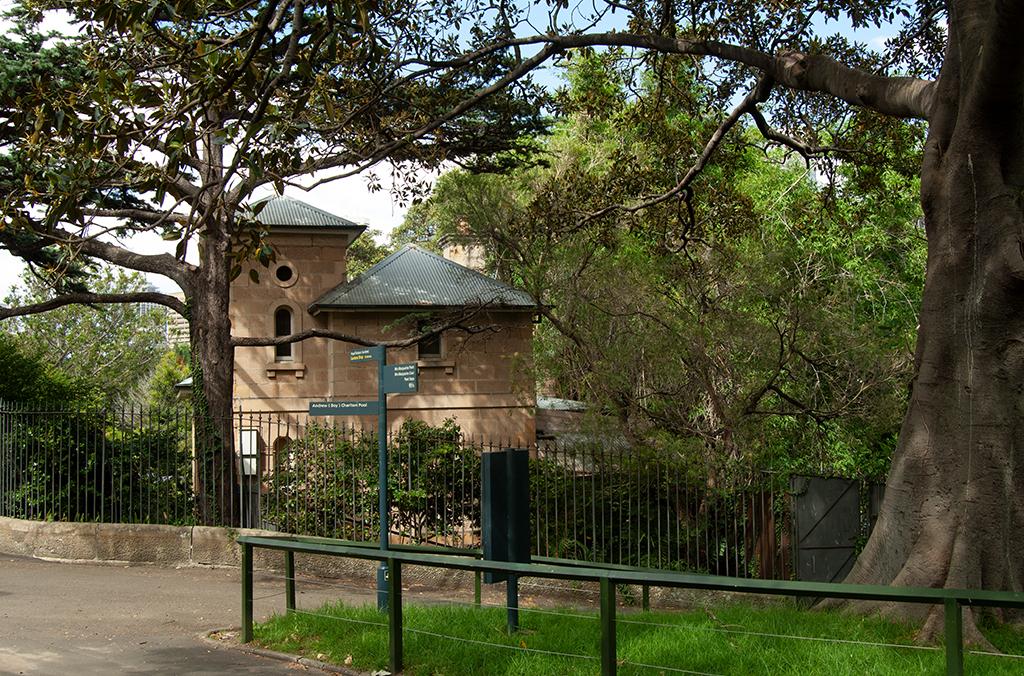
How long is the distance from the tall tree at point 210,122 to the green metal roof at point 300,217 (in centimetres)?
716

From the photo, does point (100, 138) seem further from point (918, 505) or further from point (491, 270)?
point (491, 270)

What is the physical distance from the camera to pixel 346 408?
31.7ft

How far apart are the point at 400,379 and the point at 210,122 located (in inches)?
125

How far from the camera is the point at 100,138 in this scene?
7.87 meters

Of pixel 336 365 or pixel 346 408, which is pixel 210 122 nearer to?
pixel 346 408

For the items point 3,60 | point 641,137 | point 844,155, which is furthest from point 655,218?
point 3,60

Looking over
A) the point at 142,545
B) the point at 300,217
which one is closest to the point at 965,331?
the point at 142,545

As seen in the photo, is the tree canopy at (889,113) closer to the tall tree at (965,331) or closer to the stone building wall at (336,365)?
the tall tree at (965,331)

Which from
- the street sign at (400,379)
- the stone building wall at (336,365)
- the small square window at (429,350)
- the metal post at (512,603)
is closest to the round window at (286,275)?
the stone building wall at (336,365)

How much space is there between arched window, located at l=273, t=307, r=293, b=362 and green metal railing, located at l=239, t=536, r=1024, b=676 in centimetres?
1976

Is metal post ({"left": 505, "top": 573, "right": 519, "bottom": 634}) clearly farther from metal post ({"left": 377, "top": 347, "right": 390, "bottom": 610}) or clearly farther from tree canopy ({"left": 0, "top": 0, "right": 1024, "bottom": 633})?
tree canopy ({"left": 0, "top": 0, "right": 1024, "bottom": 633})

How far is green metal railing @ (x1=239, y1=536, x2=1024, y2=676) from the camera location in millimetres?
5203

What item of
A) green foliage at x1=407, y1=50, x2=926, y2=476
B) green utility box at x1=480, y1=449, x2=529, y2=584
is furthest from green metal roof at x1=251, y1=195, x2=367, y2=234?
green utility box at x1=480, y1=449, x2=529, y2=584

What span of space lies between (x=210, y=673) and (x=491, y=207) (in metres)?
18.9
